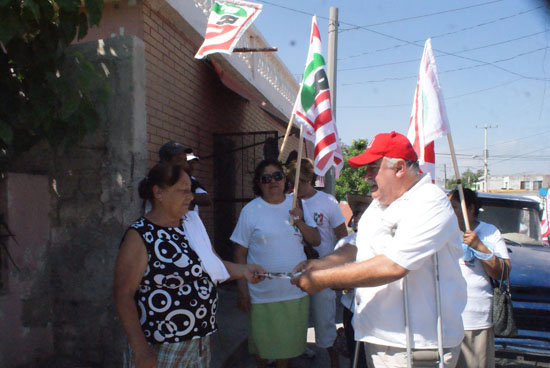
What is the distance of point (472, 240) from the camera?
312 centimetres

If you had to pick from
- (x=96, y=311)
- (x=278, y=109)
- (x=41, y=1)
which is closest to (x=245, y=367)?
(x=96, y=311)

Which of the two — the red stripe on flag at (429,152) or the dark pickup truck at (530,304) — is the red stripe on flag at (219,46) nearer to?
the red stripe on flag at (429,152)

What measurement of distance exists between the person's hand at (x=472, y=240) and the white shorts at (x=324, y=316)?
140cm

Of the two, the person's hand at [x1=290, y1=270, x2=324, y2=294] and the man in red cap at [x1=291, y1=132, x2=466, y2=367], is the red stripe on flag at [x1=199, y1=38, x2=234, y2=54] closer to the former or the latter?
the man in red cap at [x1=291, y1=132, x2=466, y2=367]

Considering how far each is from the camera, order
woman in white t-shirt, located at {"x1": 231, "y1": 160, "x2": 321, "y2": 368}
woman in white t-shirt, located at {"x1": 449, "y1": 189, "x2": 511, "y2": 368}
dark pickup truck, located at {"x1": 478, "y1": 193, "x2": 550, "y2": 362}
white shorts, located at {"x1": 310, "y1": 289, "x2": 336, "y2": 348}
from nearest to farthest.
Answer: woman in white t-shirt, located at {"x1": 449, "y1": 189, "x2": 511, "y2": 368}, woman in white t-shirt, located at {"x1": 231, "y1": 160, "x2": 321, "y2": 368}, white shorts, located at {"x1": 310, "y1": 289, "x2": 336, "y2": 348}, dark pickup truck, located at {"x1": 478, "y1": 193, "x2": 550, "y2": 362}

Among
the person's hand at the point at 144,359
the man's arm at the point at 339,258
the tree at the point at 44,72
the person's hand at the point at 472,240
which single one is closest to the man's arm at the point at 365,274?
the man's arm at the point at 339,258

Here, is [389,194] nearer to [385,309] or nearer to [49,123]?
[385,309]

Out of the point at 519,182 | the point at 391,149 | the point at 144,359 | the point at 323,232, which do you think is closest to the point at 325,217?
the point at 323,232

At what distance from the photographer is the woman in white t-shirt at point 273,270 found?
3.75 metres

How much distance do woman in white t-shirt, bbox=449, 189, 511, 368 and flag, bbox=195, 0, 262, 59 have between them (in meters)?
2.78

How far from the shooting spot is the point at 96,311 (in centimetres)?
400

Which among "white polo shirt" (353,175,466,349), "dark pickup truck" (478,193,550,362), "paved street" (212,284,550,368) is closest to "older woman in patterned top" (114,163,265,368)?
"white polo shirt" (353,175,466,349)

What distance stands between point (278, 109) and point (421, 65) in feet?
22.5

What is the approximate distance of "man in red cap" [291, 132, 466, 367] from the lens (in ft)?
6.84
